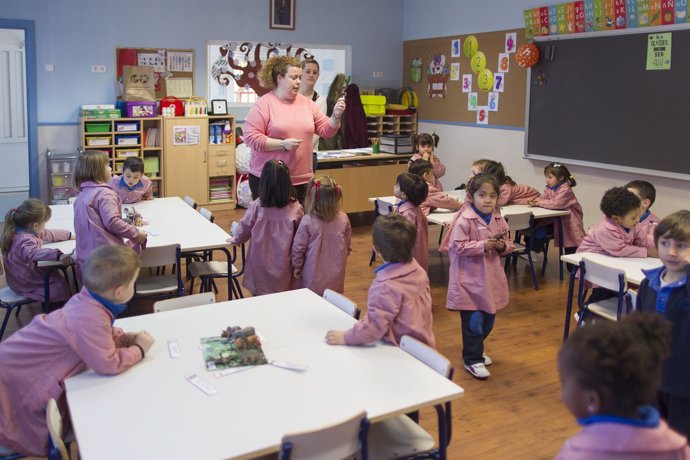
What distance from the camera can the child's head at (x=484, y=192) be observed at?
3.46 meters

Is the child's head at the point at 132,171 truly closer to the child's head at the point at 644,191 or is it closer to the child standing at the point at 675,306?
the child's head at the point at 644,191

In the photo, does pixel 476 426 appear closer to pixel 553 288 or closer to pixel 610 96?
pixel 553 288

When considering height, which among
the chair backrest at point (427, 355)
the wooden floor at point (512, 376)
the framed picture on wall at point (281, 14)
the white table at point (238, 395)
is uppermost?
the framed picture on wall at point (281, 14)

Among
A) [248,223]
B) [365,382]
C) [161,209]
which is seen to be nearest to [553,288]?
[248,223]

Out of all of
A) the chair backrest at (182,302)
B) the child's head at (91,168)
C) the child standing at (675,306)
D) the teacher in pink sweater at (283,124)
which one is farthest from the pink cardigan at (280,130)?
the child standing at (675,306)

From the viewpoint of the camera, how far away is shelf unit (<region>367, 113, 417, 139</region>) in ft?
29.9

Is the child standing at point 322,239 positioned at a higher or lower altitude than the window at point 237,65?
lower

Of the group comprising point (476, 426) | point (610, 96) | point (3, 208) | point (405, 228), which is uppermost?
point (610, 96)

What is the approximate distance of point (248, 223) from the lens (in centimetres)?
380

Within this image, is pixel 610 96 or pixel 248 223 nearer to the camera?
pixel 248 223

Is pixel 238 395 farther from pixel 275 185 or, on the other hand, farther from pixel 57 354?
pixel 275 185

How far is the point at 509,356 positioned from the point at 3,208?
625 centimetres

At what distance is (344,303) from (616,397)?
1690mm

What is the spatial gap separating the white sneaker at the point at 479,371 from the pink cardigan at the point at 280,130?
5.26ft
